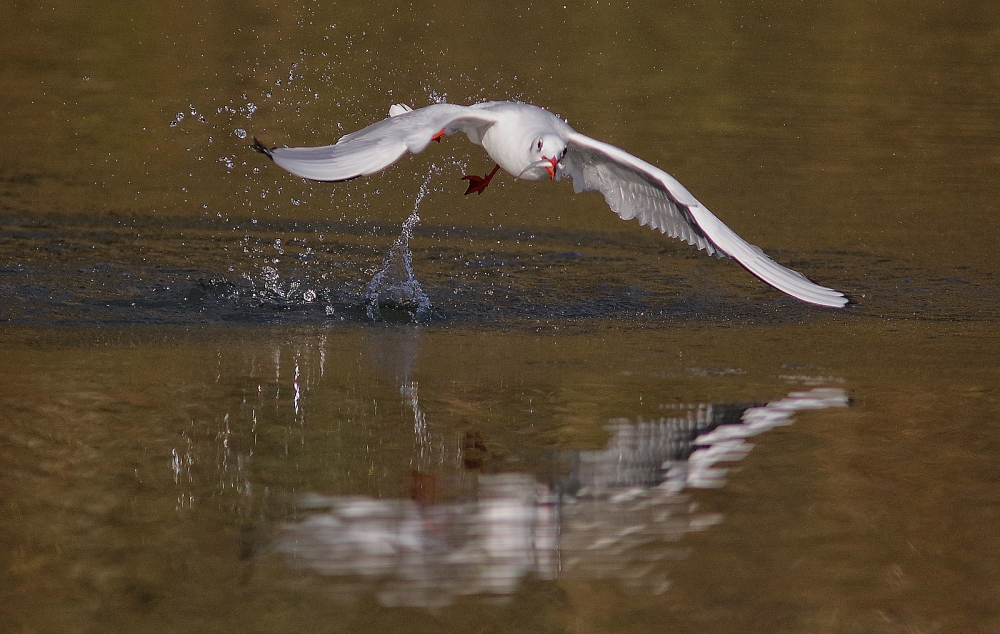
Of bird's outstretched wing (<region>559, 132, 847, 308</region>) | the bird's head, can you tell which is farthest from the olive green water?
the bird's head

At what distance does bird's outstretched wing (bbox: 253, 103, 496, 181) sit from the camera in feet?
17.5

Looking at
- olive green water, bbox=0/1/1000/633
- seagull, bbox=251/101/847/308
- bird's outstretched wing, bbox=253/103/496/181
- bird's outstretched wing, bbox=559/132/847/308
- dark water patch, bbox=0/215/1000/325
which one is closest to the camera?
olive green water, bbox=0/1/1000/633

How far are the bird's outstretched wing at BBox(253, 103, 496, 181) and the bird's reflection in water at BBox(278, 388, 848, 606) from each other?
1062mm

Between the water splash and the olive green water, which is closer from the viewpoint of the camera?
the olive green water

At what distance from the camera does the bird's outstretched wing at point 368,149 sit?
5332 mm

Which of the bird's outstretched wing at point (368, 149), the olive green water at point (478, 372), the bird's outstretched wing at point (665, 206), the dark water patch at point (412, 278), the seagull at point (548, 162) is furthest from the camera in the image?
the dark water patch at point (412, 278)

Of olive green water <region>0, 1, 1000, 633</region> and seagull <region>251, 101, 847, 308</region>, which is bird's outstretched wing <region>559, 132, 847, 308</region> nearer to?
seagull <region>251, 101, 847, 308</region>

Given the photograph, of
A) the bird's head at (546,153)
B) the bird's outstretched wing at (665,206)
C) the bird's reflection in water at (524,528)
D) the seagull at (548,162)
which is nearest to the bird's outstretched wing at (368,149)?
the seagull at (548,162)

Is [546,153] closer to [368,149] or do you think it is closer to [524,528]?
[368,149]

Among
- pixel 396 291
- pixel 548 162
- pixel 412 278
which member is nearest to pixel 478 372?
pixel 548 162

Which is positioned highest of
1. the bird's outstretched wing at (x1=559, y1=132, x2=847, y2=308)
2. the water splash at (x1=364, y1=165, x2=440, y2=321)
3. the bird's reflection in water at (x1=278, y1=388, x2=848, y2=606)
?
the bird's outstretched wing at (x1=559, y1=132, x2=847, y2=308)

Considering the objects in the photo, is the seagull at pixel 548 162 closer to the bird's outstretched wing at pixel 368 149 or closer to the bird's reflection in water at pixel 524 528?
the bird's outstretched wing at pixel 368 149

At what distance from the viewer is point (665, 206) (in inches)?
277

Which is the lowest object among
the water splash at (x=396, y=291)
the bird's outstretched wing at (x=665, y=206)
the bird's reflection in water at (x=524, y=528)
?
the bird's reflection in water at (x=524, y=528)
